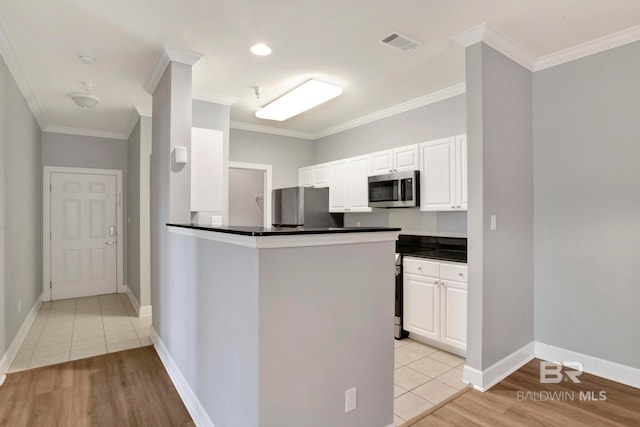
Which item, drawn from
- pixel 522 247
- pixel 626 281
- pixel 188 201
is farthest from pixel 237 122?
pixel 626 281

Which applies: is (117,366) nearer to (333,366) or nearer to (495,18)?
(333,366)

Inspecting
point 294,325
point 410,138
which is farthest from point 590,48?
point 294,325

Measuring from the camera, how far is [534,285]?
122 inches

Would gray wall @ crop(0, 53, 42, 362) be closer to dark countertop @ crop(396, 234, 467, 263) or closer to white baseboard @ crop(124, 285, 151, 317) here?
white baseboard @ crop(124, 285, 151, 317)

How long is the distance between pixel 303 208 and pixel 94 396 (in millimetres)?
2932

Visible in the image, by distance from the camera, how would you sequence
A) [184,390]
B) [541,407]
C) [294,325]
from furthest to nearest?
[184,390]
[541,407]
[294,325]

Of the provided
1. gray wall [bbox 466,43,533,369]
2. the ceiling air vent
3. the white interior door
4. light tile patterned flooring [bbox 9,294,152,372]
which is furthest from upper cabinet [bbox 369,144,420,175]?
the white interior door

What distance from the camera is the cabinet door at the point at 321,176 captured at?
4980 mm

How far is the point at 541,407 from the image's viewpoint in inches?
90.6

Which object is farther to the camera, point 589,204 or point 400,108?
point 400,108

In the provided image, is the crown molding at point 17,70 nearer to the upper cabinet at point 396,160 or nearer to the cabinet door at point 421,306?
the upper cabinet at point 396,160

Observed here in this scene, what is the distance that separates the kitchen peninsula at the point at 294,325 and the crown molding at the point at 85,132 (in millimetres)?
4580

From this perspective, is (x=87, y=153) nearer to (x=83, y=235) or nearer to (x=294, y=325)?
(x=83, y=235)

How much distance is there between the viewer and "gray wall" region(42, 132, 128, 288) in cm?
528
